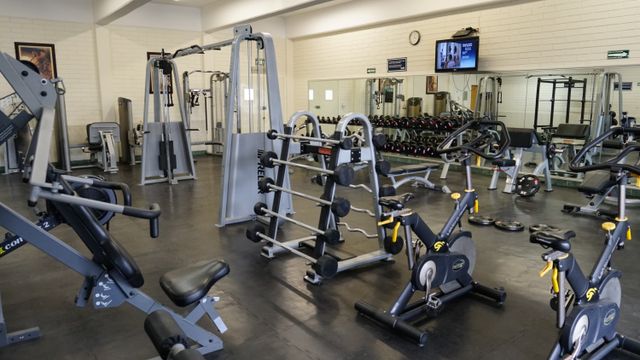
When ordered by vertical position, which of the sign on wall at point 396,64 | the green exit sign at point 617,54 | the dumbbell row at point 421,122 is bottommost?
the dumbbell row at point 421,122

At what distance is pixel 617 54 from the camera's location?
648cm

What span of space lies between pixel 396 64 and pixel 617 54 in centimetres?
400

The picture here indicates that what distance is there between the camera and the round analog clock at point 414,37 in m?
8.90

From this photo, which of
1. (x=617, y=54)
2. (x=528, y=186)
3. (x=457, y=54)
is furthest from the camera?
(x=457, y=54)

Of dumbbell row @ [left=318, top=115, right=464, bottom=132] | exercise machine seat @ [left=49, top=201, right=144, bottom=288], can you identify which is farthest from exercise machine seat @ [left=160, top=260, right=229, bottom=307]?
dumbbell row @ [left=318, top=115, right=464, bottom=132]

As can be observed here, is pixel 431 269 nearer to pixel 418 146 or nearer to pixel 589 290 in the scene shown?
pixel 589 290

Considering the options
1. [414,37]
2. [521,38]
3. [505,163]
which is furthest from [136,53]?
[505,163]

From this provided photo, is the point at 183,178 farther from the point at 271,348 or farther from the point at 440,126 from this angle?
the point at 271,348

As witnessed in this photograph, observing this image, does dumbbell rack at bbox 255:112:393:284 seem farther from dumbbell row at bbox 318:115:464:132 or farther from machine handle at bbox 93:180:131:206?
dumbbell row at bbox 318:115:464:132

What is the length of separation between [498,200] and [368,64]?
4951 mm

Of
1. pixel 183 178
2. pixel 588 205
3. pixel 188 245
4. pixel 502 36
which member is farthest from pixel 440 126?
pixel 188 245

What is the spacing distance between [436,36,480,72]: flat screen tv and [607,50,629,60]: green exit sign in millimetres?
1998

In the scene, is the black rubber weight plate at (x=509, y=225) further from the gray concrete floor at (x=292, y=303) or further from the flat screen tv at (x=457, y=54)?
the flat screen tv at (x=457, y=54)

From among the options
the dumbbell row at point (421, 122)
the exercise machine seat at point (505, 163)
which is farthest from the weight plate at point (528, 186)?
the dumbbell row at point (421, 122)
